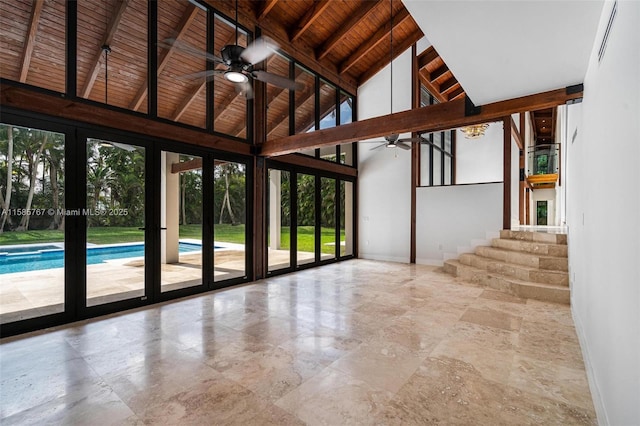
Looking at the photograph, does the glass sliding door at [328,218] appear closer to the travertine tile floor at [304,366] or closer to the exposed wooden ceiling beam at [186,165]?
the exposed wooden ceiling beam at [186,165]

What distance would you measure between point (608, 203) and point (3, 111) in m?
5.66

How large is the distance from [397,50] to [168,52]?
242 inches

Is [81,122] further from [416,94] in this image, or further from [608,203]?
[416,94]

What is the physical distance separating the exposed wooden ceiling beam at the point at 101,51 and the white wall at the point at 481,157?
30.5 feet

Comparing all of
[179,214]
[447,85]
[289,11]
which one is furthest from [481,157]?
[179,214]

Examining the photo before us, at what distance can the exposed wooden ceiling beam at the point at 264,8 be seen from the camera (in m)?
5.93

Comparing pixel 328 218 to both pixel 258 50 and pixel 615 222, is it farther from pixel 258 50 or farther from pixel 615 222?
pixel 615 222

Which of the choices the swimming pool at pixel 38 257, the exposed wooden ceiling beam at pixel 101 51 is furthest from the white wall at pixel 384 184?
the swimming pool at pixel 38 257

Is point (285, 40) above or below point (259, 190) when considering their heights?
above

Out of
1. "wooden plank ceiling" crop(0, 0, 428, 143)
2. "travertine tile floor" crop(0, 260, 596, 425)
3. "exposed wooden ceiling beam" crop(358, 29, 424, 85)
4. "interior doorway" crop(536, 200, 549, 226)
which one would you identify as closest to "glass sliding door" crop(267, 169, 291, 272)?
"wooden plank ceiling" crop(0, 0, 428, 143)

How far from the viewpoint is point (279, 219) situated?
6.93 m

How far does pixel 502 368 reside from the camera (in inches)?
104

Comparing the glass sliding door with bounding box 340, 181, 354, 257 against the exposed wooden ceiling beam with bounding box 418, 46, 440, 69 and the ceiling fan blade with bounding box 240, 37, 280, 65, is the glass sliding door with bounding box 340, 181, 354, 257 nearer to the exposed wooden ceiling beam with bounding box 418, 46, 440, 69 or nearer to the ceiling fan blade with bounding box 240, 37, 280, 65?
the exposed wooden ceiling beam with bounding box 418, 46, 440, 69

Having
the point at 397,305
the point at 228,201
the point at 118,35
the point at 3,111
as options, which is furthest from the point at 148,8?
the point at 397,305
